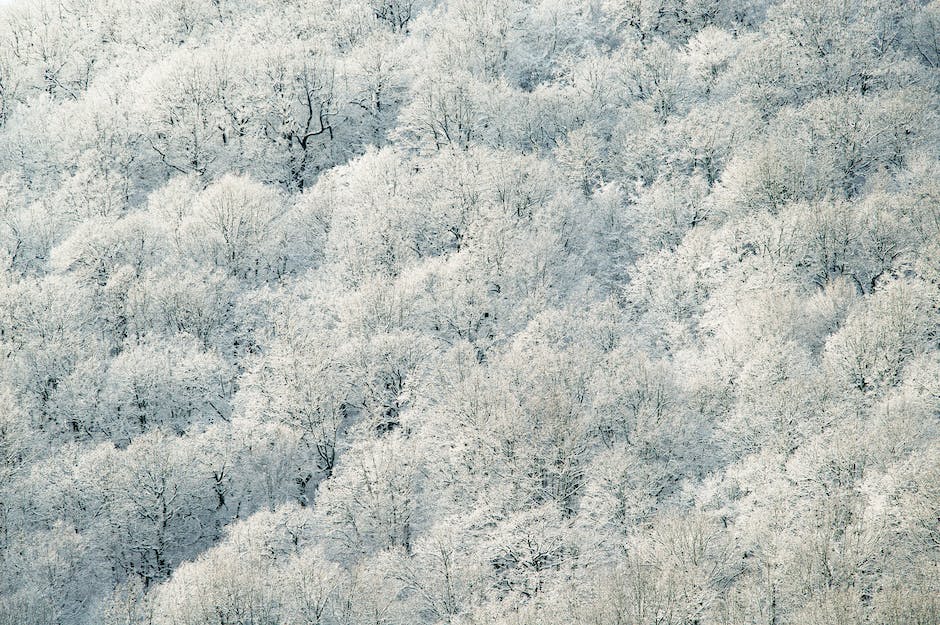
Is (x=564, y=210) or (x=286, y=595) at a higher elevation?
(x=564, y=210)

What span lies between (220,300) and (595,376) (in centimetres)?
3634

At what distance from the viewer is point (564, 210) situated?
87375 millimetres

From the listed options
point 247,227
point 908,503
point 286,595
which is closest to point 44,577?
point 286,595

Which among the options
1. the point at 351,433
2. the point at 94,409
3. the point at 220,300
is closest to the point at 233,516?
the point at 351,433

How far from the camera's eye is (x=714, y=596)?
48.4m

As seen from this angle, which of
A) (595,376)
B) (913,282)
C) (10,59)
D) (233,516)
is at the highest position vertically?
(10,59)

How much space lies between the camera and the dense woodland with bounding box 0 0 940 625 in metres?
52.8

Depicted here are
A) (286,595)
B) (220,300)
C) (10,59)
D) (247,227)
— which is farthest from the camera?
(10,59)

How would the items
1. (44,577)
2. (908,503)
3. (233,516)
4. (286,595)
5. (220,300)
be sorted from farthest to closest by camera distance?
(220,300) < (233,516) < (44,577) < (286,595) < (908,503)

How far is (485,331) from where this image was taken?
249ft

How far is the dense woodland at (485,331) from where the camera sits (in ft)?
173

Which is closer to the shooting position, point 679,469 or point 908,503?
point 908,503

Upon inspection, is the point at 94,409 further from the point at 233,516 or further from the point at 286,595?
the point at 286,595

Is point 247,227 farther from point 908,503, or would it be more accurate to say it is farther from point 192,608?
point 908,503
